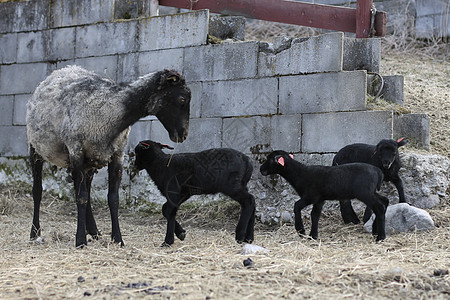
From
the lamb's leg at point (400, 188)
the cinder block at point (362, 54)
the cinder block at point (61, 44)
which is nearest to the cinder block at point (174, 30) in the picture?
the cinder block at point (61, 44)

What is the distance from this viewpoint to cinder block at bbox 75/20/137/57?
8484mm

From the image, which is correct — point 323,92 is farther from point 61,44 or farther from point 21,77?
point 21,77

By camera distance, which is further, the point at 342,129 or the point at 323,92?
the point at 323,92

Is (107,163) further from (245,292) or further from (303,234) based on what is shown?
(245,292)

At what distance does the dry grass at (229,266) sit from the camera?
383 centimetres

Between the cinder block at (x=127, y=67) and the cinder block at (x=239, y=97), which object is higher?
the cinder block at (x=127, y=67)

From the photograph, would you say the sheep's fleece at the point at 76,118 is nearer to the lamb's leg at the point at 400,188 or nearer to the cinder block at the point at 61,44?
the cinder block at the point at 61,44

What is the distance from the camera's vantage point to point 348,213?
6.65m

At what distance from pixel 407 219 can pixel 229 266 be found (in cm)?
253

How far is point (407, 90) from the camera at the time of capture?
883 cm

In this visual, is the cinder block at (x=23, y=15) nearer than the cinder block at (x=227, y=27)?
No

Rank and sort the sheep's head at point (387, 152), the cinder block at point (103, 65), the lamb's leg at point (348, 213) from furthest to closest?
the cinder block at point (103, 65), the lamb's leg at point (348, 213), the sheep's head at point (387, 152)

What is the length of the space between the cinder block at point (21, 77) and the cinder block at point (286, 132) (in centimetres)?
386

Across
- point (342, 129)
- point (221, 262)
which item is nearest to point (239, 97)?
point (342, 129)
